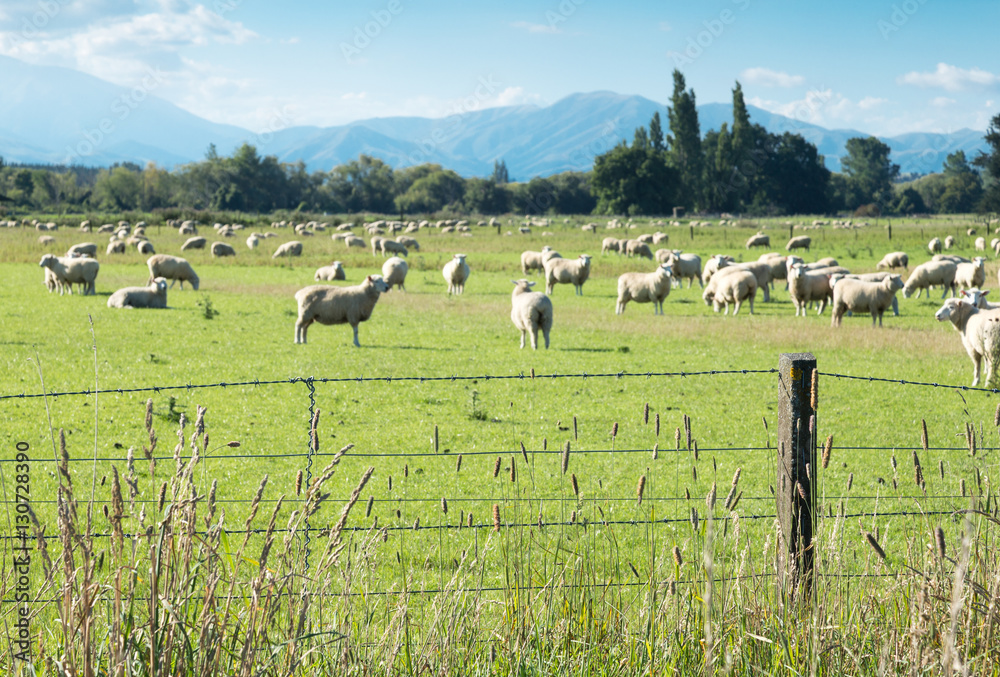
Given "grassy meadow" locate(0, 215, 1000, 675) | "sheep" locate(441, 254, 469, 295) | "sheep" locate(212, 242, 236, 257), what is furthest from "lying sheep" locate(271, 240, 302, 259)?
"sheep" locate(441, 254, 469, 295)

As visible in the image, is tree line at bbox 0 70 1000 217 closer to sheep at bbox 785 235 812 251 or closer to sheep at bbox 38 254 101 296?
sheep at bbox 785 235 812 251

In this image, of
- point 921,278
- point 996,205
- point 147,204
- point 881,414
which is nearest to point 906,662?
point 881,414

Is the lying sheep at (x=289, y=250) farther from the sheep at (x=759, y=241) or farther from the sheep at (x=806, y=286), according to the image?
the sheep at (x=806, y=286)

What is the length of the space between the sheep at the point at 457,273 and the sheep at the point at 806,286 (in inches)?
Answer: 439

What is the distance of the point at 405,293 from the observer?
28.9m

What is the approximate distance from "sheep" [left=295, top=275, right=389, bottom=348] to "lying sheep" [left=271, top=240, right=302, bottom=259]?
1046 inches

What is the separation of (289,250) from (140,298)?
21.4 meters

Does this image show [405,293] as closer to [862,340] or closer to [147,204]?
[862,340]

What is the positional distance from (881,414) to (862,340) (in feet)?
22.2

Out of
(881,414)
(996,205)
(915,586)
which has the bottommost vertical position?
(881,414)

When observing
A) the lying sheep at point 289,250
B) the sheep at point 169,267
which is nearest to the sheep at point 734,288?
the sheep at point 169,267

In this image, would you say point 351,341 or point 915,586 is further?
point 351,341

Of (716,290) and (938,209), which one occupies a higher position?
(938,209)

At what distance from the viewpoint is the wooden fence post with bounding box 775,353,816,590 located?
3.77 m
